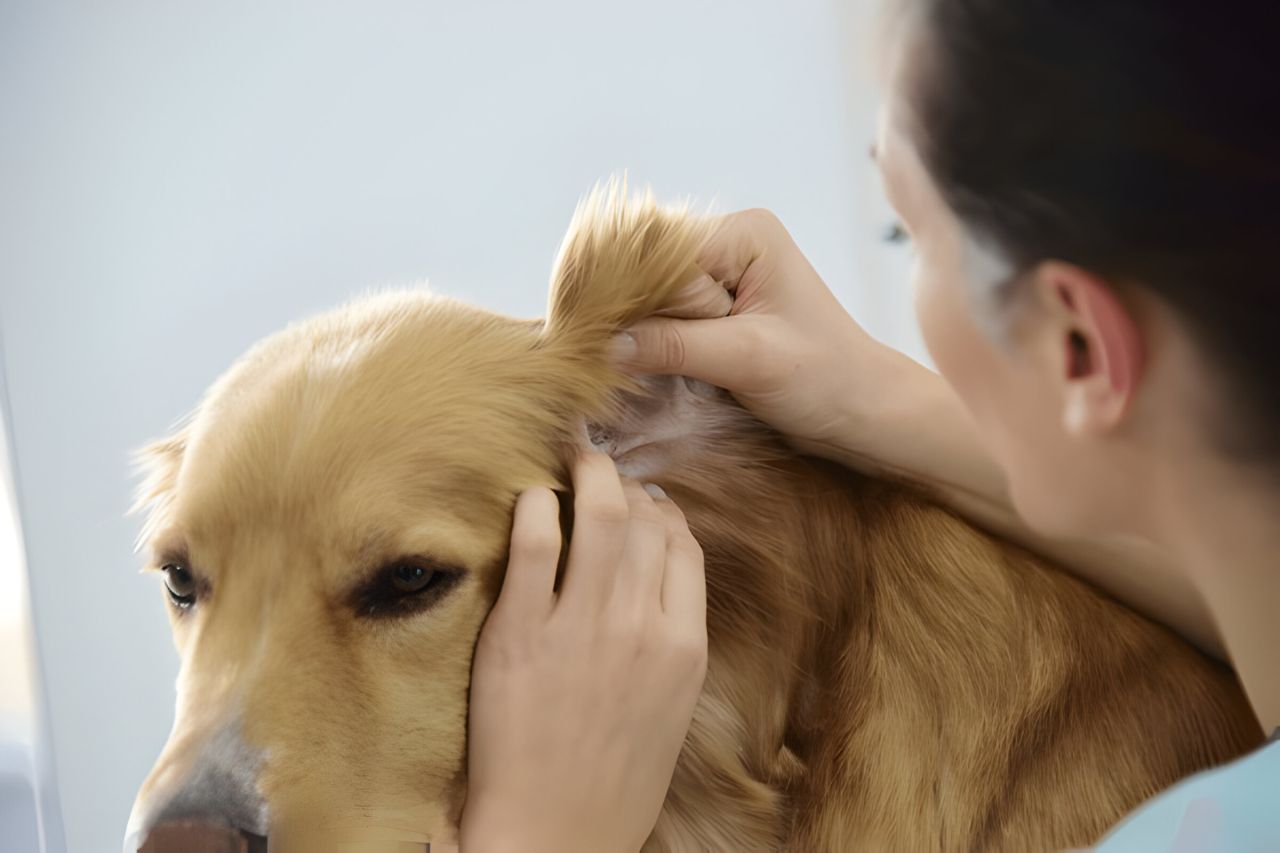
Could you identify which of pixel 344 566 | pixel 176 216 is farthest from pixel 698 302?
pixel 176 216

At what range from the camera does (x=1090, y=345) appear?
46 cm

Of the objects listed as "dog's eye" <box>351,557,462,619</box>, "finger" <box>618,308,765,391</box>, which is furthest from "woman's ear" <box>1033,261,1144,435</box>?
"dog's eye" <box>351,557,462,619</box>

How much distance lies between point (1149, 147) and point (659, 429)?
429 mm

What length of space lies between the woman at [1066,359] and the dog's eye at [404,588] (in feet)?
0.14

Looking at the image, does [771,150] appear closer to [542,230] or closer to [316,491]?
[542,230]

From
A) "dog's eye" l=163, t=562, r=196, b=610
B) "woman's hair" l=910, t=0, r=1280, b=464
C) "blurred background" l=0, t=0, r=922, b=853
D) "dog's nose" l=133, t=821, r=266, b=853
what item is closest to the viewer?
"woman's hair" l=910, t=0, r=1280, b=464

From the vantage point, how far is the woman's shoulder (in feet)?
1.34

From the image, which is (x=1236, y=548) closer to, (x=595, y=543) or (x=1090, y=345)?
(x=1090, y=345)

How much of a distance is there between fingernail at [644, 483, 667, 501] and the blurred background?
41cm

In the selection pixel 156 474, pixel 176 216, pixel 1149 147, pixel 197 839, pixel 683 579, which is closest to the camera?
pixel 1149 147

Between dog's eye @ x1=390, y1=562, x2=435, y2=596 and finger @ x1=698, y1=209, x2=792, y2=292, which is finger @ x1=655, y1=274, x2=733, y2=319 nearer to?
finger @ x1=698, y1=209, x2=792, y2=292

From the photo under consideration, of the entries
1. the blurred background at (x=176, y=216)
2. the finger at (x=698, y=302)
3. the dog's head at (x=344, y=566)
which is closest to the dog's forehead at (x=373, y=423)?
the dog's head at (x=344, y=566)

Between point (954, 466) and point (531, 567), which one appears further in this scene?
point (954, 466)

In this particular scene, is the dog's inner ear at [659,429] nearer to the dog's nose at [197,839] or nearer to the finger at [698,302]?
the finger at [698,302]
